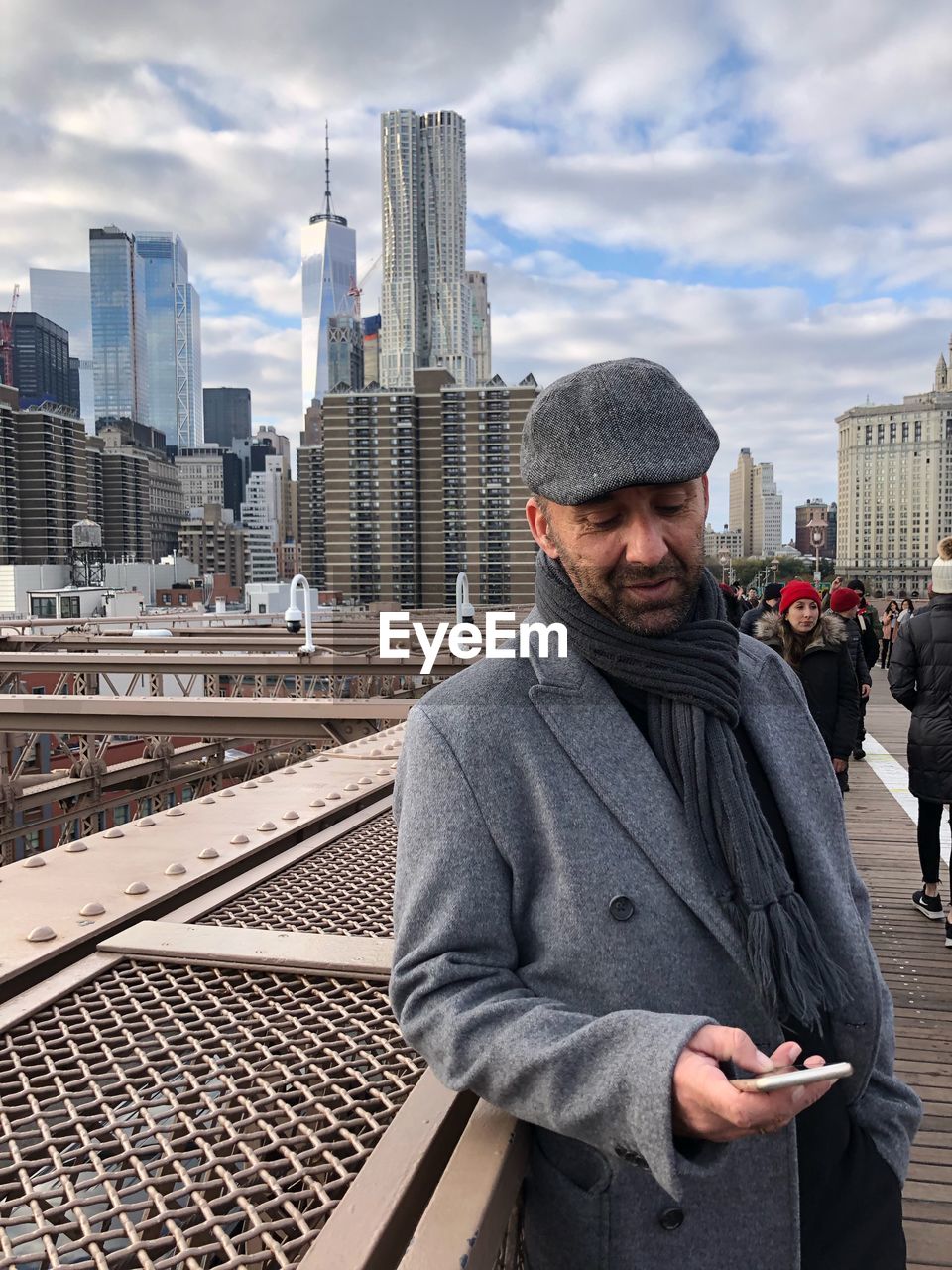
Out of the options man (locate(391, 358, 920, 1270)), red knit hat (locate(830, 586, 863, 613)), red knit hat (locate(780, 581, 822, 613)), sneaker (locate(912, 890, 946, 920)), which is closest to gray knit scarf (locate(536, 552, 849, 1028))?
man (locate(391, 358, 920, 1270))

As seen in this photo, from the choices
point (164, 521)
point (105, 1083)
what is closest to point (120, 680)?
point (105, 1083)

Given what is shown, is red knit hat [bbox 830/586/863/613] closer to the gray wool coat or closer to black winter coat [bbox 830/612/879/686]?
black winter coat [bbox 830/612/879/686]

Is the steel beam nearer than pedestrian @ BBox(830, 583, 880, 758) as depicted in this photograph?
Yes

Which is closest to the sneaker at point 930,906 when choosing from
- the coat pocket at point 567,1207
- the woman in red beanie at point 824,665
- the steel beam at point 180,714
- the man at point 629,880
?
the woman in red beanie at point 824,665

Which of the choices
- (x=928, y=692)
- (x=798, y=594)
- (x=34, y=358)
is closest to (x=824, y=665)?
(x=798, y=594)

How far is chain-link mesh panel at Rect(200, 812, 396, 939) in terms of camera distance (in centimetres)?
203

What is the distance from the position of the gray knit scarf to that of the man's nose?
0.11 metres

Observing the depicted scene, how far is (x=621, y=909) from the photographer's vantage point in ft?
3.85

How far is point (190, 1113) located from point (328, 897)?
0.85m

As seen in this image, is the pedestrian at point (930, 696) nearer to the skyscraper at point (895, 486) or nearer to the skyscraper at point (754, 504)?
the skyscraper at point (895, 486)

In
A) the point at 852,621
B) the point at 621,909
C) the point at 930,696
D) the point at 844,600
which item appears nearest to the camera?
the point at 621,909

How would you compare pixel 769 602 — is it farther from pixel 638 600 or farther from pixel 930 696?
pixel 638 600

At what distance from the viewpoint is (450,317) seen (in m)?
184

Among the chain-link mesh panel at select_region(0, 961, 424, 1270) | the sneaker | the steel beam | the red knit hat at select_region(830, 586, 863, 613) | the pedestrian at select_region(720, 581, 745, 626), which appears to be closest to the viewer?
the chain-link mesh panel at select_region(0, 961, 424, 1270)
